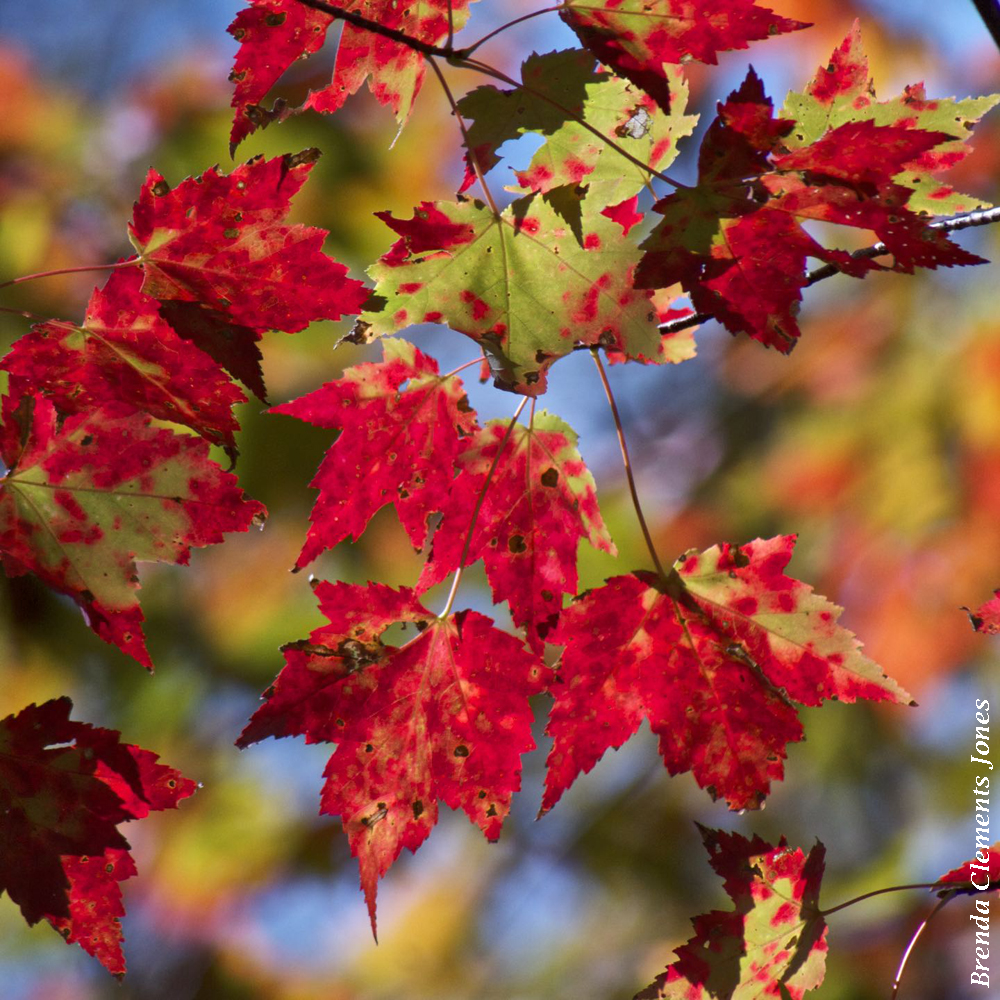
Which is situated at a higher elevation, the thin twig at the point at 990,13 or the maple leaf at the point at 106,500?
the thin twig at the point at 990,13

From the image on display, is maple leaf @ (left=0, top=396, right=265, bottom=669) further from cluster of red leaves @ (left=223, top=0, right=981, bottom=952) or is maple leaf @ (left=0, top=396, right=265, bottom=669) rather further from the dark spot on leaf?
the dark spot on leaf

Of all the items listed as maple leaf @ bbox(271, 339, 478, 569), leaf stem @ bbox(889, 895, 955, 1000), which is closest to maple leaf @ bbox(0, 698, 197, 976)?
maple leaf @ bbox(271, 339, 478, 569)

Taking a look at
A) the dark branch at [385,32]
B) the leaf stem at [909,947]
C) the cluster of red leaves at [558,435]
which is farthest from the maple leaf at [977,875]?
the dark branch at [385,32]

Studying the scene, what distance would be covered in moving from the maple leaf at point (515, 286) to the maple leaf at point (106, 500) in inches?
6.7

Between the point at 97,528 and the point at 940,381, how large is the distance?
454cm

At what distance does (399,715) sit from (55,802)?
0.84ft

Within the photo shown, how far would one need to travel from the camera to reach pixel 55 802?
0.65 m

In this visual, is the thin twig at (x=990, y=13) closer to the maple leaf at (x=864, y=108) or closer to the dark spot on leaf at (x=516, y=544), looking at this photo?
the maple leaf at (x=864, y=108)

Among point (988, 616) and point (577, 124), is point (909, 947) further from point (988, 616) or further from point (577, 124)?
point (577, 124)

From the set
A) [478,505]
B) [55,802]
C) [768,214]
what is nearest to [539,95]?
[768,214]

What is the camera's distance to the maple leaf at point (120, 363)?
691 millimetres

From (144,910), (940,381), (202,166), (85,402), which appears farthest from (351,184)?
(85,402)

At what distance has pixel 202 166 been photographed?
439 cm

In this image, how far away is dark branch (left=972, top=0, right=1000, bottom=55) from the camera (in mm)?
575
